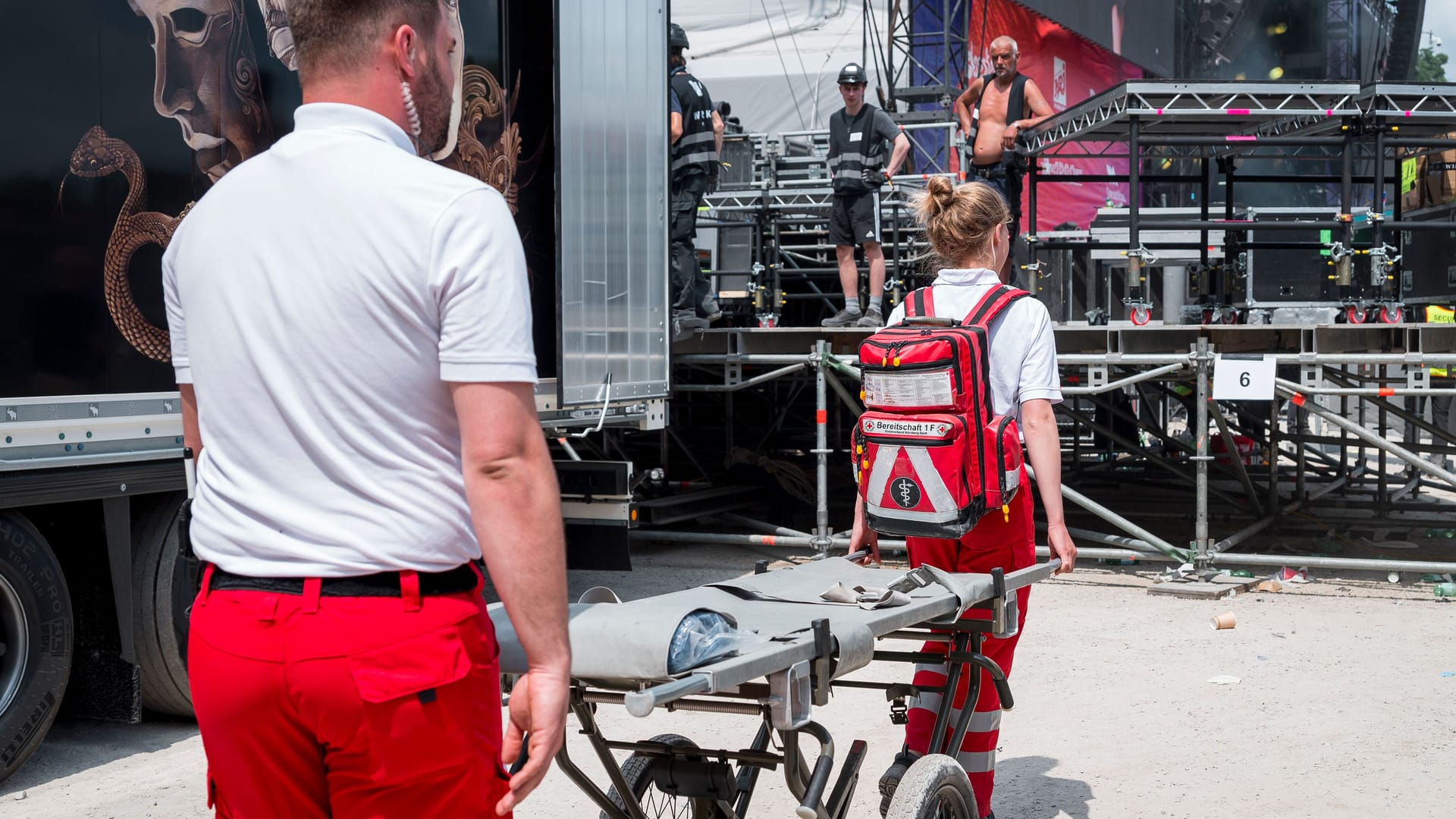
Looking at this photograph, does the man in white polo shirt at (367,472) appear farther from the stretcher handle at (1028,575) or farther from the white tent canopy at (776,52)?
the white tent canopy at (776,52)

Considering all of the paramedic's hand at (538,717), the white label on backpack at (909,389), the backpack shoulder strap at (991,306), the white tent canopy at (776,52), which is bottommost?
the paramedic's hand at (538,717)

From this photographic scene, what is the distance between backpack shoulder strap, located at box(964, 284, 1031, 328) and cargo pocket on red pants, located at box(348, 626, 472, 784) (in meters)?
2.37

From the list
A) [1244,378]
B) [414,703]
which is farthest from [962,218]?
[1244,378]

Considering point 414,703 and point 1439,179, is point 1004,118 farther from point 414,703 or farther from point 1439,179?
point 414,703

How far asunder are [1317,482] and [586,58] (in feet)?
33.3

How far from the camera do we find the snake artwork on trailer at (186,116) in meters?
5.18

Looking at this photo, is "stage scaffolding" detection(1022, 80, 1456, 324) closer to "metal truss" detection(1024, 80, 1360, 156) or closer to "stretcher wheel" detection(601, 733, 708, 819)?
"metal truss" detection(1024, 80, 1360, 156)

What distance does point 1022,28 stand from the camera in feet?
70.7

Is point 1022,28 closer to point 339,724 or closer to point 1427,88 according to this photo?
point 1427,88

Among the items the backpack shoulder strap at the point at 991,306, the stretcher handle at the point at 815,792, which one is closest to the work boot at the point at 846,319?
the backpack shoulder strap at the point at 991,306

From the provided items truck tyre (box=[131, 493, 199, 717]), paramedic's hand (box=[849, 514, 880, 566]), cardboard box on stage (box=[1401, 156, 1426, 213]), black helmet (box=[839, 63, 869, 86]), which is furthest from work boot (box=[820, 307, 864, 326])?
cardboard box on stage (box=[1401, 156, 1426, 213])

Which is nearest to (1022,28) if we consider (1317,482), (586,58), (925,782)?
(1317,482)

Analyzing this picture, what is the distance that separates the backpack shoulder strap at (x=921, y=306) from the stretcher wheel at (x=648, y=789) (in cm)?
138

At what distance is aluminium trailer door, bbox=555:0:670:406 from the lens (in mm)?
7250
